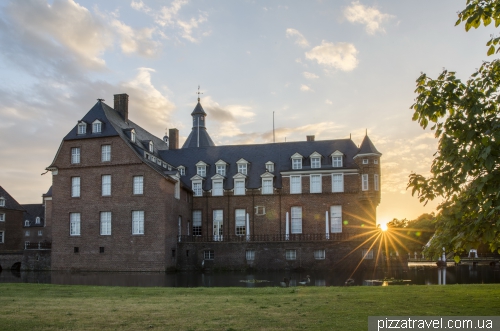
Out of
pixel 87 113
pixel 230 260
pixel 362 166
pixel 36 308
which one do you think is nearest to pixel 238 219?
pixel 230 260

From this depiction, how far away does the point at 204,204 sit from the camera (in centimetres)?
4800

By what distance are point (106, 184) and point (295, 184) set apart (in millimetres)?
16753

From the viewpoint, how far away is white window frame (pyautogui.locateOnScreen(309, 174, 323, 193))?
45.7 meters

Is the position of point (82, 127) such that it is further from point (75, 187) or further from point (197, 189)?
point (197, 189)

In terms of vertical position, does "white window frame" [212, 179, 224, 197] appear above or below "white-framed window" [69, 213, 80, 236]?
above

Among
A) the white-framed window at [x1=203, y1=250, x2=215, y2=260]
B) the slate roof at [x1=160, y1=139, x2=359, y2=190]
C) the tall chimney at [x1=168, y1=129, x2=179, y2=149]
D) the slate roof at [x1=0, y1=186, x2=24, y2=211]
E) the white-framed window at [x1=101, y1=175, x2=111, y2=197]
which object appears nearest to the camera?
the white-framed window at [x1=101, y1=175, x2=111, y2=197]

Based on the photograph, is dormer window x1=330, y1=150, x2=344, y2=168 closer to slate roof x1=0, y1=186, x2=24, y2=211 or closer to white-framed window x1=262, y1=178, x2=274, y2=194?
white-framed window x1=262, y1=178, x2=274, y2=194

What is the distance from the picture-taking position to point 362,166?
145ft

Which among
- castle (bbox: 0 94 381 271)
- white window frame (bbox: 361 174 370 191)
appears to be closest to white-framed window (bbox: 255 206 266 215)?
castle (bbox: 0 94 381 271)

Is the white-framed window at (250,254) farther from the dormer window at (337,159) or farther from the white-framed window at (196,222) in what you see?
the dormer window at (337,159)

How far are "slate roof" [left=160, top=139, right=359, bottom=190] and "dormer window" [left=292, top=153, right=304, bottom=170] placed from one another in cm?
43

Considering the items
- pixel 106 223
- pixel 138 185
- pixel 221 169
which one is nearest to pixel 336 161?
pixel 221 169

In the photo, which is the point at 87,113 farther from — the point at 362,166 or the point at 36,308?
the point at 36,308

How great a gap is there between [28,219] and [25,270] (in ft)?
138
